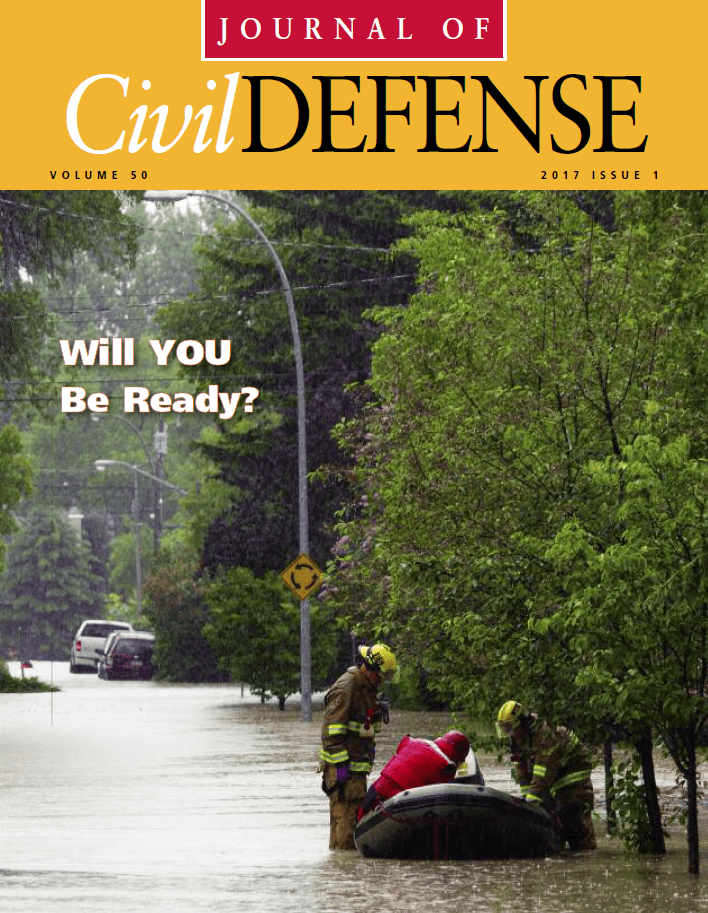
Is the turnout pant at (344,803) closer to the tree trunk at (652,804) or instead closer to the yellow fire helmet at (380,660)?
the yellow fire helmet at (380,660)

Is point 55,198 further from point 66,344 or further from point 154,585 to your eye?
point 154,585

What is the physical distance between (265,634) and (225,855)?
90.5ft

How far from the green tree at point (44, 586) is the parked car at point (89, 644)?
34258 mm

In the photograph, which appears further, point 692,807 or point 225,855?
point 225,855

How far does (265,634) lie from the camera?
4381 cm

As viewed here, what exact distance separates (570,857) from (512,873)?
1201 millimetres

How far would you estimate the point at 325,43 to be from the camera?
49.9 feet

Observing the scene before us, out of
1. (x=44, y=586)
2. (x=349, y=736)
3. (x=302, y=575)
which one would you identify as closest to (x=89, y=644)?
(x=302, y=575)

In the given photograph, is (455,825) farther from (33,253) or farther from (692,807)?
(33,253)

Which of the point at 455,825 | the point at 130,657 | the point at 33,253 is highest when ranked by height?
the point at 33,253

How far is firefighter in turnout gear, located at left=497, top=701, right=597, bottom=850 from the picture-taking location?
1611cm

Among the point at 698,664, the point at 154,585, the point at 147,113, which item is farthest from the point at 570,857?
the point at 154,585

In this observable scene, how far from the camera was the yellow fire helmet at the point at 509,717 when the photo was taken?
16078mm

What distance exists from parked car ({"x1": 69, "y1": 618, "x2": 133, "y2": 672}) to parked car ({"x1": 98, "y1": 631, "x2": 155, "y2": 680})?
6.67 metres
